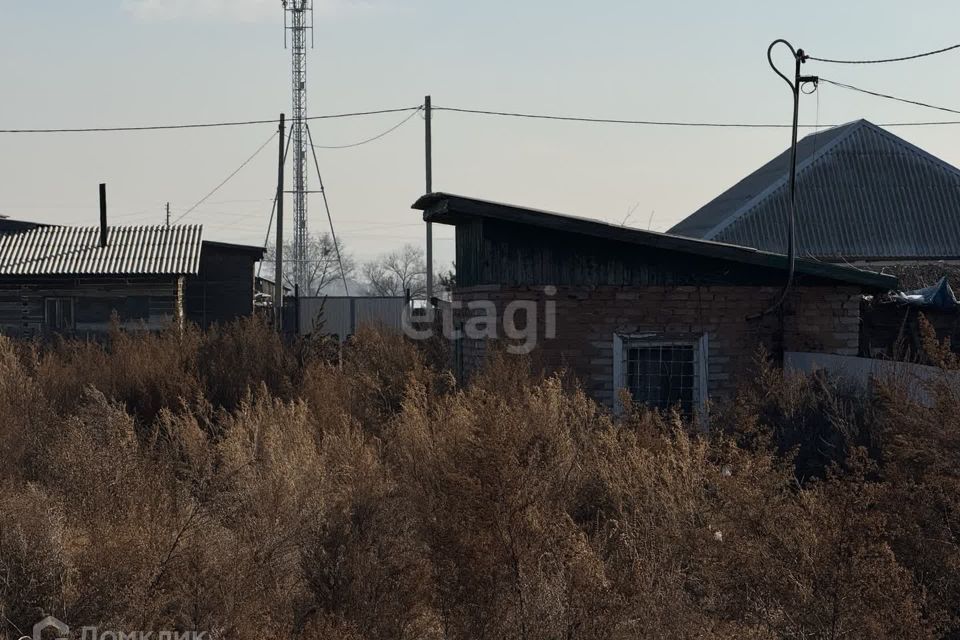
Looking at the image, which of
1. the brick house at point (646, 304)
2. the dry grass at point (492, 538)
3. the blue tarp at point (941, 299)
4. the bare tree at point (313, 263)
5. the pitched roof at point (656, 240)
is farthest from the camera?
the bare tree at point (313, 263)

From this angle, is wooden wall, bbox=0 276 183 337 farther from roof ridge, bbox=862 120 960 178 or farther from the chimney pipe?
roof ridge, bbox=862 120 960 178

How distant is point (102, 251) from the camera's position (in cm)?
2853

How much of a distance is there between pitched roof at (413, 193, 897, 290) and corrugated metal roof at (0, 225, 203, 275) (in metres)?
17.1

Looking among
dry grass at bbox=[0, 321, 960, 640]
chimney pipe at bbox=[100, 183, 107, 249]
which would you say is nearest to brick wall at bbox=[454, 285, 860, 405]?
dry grass at bbox=[0, 321, 960, 640]

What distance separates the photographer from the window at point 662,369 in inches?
486

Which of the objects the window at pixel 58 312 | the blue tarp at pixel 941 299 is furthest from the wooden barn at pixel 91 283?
the blue tarp at pixel 941 299

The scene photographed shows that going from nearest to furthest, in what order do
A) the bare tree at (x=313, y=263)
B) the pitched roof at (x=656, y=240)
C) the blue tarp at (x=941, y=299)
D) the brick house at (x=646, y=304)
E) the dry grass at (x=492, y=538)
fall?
the dry grass at (x=492, y=538)
the pitched roof at (x=656, y=240)
the brick house at (x=646, y=304)
the blue tarp at (x=941, y=299)
the bare tree at (x=313, y=263)

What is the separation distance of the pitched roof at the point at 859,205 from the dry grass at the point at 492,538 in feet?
62.4

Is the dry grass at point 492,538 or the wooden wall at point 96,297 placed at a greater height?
the wooden wall at point 96,297

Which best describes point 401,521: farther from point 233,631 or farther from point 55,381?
point 55,381

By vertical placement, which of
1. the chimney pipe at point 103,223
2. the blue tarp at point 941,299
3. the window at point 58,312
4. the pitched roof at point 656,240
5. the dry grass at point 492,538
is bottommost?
the dry grass at point 492,538

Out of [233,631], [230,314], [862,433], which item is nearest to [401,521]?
[233,631]

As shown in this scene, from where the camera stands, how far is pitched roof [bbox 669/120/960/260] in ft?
87.3

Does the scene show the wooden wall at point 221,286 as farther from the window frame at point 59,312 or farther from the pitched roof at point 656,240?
the pitched roof at point 656,240
